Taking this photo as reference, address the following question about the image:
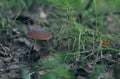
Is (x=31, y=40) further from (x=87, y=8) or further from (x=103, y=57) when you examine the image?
(x=87, y=8)

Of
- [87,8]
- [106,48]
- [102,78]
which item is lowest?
[102,78]

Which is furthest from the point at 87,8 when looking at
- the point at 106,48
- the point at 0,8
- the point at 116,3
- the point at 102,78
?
the point at 102,78

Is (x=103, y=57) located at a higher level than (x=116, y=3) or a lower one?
lower

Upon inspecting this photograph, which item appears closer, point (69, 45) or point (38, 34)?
point (38, 34)

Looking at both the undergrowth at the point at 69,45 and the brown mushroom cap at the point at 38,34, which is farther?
the brown mushroom cap at the point at 38,34

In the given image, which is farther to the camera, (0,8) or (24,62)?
(0,8)

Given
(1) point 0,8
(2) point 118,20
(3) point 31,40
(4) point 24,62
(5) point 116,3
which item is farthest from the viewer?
(5) point 116,3

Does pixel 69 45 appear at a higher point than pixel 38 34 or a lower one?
lower

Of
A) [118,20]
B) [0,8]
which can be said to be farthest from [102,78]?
[118,20]

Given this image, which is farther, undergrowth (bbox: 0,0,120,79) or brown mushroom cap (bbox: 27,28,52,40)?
brown mushroom cap (bbox: 27,28,52,40)

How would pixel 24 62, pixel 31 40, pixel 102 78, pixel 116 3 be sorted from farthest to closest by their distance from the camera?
pixel 116 3
pixel 31 40
pixel 24 62
pixel 102 78
